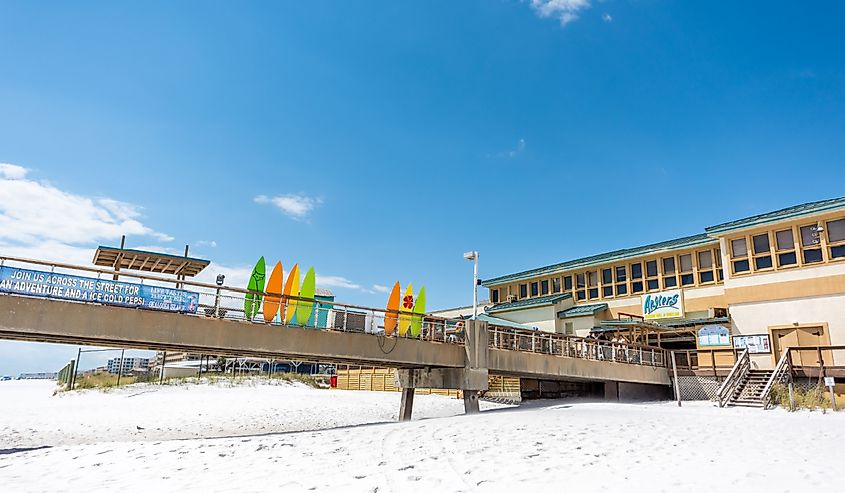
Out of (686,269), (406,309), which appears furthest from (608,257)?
(406,309)

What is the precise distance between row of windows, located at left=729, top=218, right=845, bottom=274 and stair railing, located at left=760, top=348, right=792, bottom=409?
6277 mm

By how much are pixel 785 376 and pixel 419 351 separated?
14519mm

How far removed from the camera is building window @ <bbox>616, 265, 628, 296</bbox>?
108 feet

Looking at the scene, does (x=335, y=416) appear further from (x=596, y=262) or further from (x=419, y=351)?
(x=596, y=262)

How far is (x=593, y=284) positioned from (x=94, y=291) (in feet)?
91.7

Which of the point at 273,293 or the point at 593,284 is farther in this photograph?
the point at 593,284

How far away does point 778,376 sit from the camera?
20953mm

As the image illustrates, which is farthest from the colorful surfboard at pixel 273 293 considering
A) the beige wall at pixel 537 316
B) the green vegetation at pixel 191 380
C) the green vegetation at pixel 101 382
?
the beige wall at pixel 537 316

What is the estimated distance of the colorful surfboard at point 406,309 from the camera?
742 inches

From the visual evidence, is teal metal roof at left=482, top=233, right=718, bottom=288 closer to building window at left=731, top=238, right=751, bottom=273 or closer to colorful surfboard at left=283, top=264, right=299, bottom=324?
building window at left=731, top=238, right=751, bottom=273

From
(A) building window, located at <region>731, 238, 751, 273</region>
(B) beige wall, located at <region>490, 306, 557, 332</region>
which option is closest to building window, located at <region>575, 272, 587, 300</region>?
(B) beige wall, located at <region>490, 306, 557, 332</region>

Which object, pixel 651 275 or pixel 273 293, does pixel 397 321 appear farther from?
pixel 651 275

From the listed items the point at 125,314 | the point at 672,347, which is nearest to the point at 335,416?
the point at 125,314

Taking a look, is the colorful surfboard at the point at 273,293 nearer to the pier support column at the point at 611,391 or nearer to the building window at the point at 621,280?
the pier support column at the point at 611,391
